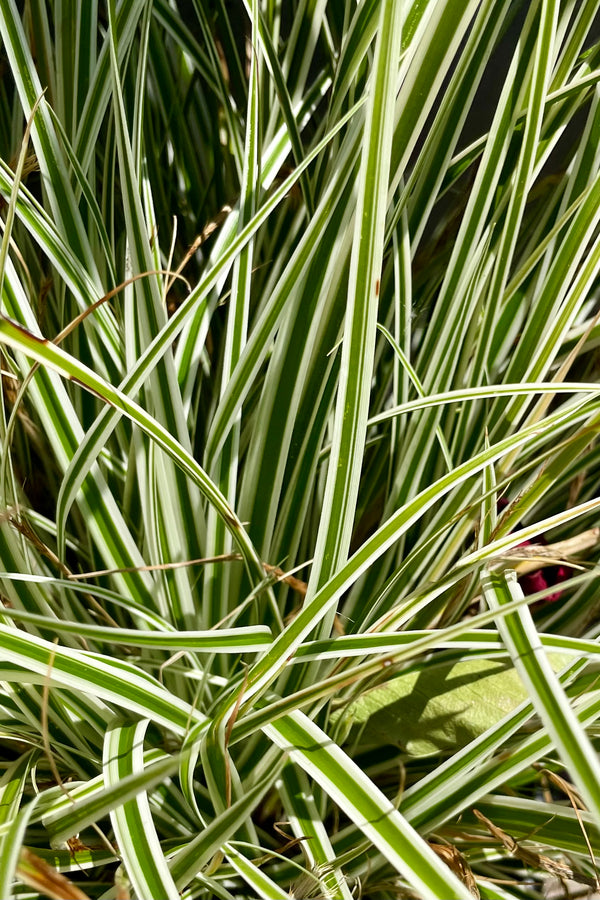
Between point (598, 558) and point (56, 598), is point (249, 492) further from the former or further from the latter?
point (598, 558)

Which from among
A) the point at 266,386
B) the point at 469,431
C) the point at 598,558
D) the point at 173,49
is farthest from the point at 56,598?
the point at 173,49

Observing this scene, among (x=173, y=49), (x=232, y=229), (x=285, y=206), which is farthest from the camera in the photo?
(x=173, y=49)

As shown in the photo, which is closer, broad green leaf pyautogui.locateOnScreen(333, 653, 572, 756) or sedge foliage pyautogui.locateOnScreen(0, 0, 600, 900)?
sedge foliage pyautogui.locateOnScreen(0, 0, 600, 900)

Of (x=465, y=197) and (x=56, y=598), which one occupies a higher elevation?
(x=465, y=197)

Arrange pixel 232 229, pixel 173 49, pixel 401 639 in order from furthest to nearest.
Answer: pixel 173 49
pixel 232 229
pixel 401 639

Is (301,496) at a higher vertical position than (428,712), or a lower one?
higher

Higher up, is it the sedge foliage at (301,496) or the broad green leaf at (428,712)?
the sedge foliage at (301,496)

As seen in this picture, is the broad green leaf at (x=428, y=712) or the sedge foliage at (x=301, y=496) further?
the broad green leaf at (x=428, y=712)

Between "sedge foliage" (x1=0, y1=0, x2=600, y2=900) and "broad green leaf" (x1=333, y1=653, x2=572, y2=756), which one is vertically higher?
"sedge foliage" (x1=0, y1=0, x2=600, y2=900)
